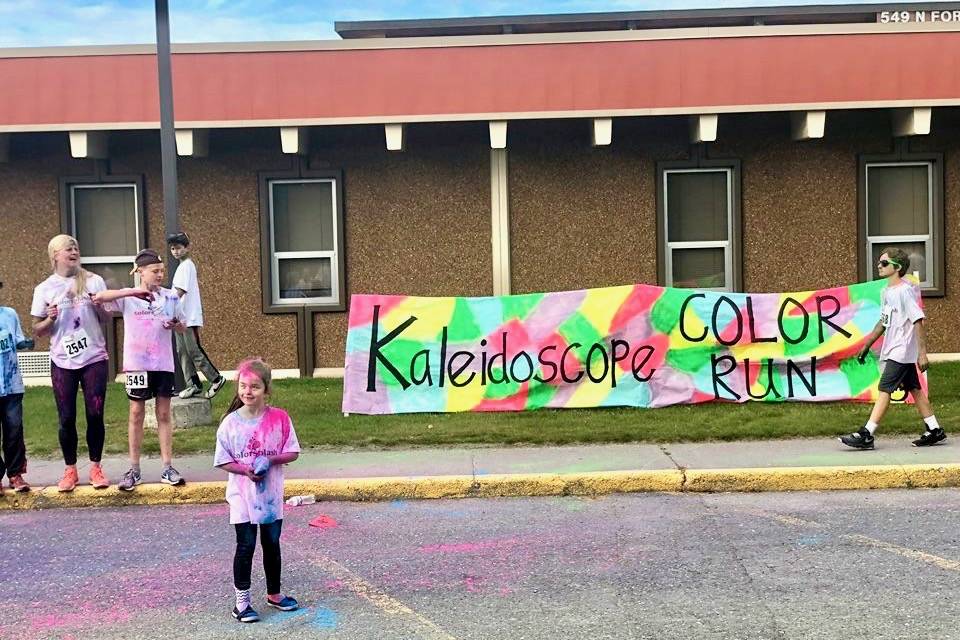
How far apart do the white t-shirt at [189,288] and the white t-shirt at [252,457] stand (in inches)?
185

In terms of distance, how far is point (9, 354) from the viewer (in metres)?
6.83

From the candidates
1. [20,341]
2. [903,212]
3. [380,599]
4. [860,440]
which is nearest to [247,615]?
[380,599]

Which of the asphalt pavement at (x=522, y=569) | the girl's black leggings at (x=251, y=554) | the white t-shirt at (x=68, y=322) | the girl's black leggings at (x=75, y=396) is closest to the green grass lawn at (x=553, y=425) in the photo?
the girl's black leggings at (x=75, y=396)

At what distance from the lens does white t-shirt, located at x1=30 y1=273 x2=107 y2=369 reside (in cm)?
677

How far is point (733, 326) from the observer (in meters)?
9.84

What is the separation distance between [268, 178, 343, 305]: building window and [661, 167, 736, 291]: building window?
14.5 feet

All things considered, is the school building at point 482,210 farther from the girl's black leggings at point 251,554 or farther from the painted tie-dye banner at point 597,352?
the girl's black leggings at point 251,554

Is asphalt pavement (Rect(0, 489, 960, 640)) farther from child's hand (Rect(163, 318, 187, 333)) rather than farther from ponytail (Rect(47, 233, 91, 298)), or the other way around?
ponytail (Rect(47, 233, 91, 298))

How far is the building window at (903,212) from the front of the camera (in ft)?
40.6

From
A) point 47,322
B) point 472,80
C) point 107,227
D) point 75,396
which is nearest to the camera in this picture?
point 47,322

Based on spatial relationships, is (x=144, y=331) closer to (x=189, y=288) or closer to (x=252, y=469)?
(x=189, y=288)

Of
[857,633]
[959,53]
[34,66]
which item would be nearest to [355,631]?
[857,633]

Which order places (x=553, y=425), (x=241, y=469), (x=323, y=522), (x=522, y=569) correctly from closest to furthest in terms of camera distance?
(x=241, y=469), (x=522, y=569), (x=323, y=522), (x=553, y=425)

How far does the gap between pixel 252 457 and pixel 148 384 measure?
2.70m
